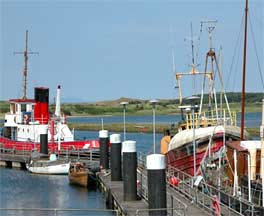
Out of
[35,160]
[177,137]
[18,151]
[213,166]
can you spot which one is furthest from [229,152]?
A: [18,151]

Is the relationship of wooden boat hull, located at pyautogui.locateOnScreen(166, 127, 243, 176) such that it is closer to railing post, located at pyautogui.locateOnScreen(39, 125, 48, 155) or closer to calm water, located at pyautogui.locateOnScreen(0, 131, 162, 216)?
calm water, located at pyautogui.locateOnScreen(0, 131, 162, 216)

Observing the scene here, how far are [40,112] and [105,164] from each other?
2171 cm

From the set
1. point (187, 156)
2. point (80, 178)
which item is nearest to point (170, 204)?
point (187, 156)

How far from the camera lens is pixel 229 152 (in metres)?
29.8

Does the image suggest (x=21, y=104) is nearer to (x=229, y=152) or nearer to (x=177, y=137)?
(x=177, y=137)

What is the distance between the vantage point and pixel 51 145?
59812 mm

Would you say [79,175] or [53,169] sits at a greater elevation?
[79,175]

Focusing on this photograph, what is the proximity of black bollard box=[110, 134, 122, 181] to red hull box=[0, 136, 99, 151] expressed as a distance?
19665 mm

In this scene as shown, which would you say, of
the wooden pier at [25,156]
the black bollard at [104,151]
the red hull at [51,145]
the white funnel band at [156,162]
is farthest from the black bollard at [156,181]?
the red hull at [51,145]

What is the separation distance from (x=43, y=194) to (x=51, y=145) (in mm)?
16164

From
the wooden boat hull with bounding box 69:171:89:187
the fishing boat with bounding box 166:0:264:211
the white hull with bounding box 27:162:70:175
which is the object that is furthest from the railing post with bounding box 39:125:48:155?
the fishing boat with bounding box 166:0:264:211

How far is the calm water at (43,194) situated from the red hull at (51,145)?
5873 millimetres

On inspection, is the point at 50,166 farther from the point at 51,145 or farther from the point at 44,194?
the point at 44,194

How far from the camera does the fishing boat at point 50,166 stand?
5284 centimetres
